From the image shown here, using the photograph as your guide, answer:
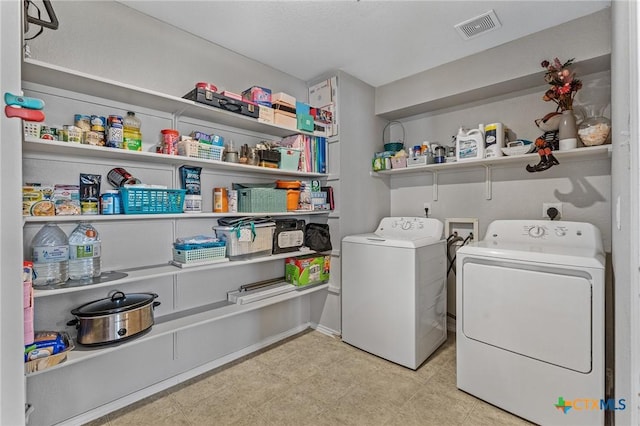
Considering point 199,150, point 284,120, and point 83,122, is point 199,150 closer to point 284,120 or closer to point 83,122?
point 83,122

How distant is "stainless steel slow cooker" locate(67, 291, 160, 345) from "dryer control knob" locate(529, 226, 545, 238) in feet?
8.42

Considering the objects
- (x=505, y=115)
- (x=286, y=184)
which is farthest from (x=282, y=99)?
(x=505, y=115)

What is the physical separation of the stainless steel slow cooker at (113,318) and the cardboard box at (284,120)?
5.02 ft

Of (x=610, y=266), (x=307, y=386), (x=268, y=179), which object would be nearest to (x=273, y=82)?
(x=268, y=179)

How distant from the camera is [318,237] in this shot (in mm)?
2645

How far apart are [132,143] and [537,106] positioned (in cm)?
293

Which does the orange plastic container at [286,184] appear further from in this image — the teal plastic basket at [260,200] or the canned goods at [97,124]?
the canned goods at [97,124]

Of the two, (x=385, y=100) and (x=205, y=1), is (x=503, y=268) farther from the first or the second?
(x=205, y=1)

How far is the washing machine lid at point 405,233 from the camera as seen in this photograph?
2.24 m

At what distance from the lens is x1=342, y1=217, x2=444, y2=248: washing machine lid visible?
2242mm

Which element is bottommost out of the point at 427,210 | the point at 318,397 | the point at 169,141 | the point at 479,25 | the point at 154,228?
the point at 318,397

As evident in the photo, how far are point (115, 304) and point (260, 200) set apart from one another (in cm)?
108

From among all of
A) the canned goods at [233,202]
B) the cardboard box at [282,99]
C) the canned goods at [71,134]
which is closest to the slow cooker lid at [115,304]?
the canned goods at [233,202]

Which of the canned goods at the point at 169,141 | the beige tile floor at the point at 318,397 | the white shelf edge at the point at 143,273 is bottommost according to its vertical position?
the beige tile floor at the point at 318,397
